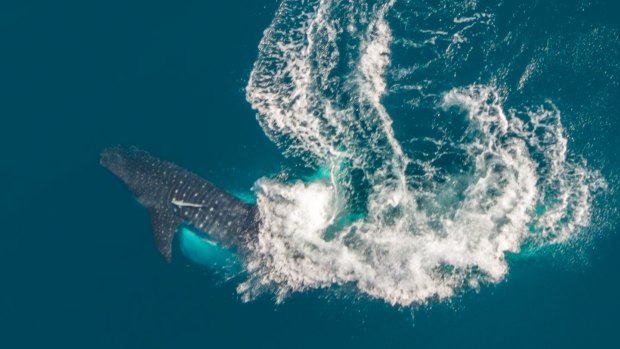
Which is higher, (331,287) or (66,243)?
(331,287)

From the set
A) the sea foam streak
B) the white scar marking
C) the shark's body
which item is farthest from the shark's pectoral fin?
the sea foam streak

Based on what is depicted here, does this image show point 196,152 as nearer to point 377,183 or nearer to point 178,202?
point 178,202

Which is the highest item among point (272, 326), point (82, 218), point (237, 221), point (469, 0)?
point (469, 0)

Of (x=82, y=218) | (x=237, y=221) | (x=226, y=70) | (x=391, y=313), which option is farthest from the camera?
(x=226, y=70)

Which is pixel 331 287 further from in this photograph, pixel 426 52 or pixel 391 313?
pixel 426 52

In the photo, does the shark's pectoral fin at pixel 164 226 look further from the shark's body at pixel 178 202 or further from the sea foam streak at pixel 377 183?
the sea foam streak at pixel 377 183

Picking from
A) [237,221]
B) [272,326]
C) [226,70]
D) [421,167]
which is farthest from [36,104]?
[421,167]

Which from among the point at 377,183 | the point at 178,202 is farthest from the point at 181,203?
the point at 377,183
